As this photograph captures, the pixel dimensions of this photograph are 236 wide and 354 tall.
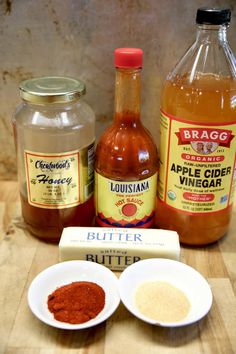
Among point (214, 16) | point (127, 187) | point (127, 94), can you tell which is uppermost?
point (214, 16)

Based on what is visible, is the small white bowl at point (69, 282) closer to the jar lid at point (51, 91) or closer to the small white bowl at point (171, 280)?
the small white bowl at point (171, 280)

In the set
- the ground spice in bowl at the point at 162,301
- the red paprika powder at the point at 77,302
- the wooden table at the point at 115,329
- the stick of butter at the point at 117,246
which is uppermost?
the stick of butter at the point at 117,246

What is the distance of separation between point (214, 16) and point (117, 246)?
1.27 feet

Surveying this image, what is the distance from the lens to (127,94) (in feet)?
2.29

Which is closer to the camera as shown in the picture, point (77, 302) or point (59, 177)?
point (77, 302)

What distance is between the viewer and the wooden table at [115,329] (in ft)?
1.87

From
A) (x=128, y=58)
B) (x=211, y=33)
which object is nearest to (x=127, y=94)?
(x=128, y=58)

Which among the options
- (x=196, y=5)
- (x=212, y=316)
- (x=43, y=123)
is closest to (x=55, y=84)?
(x=43, y=123)

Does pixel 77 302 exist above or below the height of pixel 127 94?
below

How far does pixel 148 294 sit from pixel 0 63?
53cm

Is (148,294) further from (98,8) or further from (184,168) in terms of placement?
(98,8)

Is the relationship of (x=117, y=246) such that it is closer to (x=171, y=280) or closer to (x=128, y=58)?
(x=171, y=280)

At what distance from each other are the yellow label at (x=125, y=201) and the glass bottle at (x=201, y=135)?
1.4 inches

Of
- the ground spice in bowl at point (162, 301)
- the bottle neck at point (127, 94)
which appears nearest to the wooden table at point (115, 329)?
the ground spice in bowl at point (162, 301)
